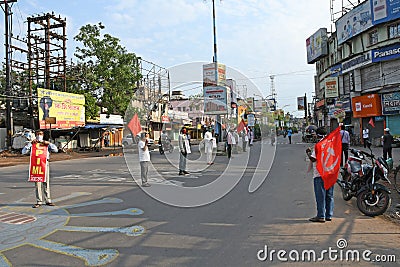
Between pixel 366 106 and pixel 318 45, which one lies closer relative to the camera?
pixel 366 106

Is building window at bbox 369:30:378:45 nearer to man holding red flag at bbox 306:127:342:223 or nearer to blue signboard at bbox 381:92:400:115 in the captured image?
blue signboard at bbox 381:92:400:115

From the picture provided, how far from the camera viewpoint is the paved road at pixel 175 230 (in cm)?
449

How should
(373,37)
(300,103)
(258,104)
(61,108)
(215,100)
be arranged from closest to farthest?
1. (215,100)
2. (61,108)
3. (373,37)
4. (258,104)
5. (300,103)

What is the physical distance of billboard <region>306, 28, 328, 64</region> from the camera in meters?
38.8

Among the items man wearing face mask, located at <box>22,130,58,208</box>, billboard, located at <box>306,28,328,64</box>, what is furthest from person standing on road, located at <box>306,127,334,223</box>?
billboard, located at <box>306,28,328,64</box>

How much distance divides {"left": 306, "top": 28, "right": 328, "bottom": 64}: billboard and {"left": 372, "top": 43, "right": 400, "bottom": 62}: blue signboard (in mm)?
11928

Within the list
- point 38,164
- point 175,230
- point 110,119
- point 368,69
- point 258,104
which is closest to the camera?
point 175,230

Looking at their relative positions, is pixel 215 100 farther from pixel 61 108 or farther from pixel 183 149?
pixel 183 149

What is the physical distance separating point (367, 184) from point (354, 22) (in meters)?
26.9

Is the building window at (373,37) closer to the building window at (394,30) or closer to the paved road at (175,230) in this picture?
the building window at (394,30)

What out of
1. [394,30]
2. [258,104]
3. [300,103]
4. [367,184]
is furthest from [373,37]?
[300,103]

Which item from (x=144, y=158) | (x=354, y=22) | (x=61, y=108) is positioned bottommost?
(x=144, y=158)

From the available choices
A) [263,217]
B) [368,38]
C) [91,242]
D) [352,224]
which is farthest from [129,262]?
[368,38]

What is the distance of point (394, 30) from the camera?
26.0 meters
